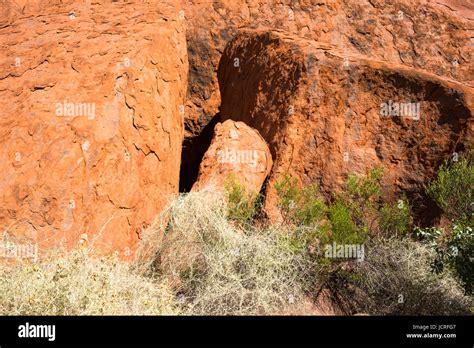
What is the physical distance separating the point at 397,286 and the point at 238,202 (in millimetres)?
1945

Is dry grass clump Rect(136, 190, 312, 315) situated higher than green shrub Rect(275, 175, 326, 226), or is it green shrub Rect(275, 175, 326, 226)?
green shrub Rect(275, 175, 326, 226)

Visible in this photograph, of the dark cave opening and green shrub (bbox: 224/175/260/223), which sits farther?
the dark cave opening

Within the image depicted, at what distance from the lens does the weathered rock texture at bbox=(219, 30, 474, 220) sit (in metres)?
9.22

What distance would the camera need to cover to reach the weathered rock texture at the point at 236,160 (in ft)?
29.9

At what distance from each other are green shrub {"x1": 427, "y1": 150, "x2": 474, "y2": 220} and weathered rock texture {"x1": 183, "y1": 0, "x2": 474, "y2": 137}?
4.18 metres

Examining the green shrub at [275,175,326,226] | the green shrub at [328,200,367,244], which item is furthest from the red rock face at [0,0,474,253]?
the green shrub at [328,200,367,244]

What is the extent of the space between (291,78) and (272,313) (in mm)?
3755

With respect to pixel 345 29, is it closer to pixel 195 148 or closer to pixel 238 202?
pixel 195 148

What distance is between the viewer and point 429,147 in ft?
30.3

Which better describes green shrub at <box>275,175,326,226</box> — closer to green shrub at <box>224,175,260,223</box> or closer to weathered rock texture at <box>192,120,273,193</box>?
green shrub at <box>224,175,260,223</box>

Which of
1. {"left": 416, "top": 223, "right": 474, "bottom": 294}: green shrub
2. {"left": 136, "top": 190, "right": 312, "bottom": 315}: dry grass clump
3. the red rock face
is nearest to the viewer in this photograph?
{"left": 136, "top": 190, "right": 312, "bottom": 315}: dry grass clump

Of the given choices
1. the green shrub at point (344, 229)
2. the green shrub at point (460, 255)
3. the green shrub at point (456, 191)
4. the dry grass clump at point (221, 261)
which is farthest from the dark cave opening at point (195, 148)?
the green shrub at point (460, 255)

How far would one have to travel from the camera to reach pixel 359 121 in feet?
31.3

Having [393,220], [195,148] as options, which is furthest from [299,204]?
[195,148]
